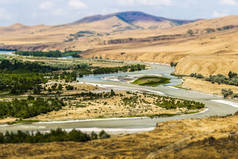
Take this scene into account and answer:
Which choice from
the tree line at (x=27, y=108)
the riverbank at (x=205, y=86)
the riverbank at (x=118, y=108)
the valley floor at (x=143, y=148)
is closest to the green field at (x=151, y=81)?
the riverbank at (x=205, y=86)

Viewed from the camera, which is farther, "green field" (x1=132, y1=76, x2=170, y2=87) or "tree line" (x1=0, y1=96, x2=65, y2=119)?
"green field" (x1=132, y1=76, x2=170, y2=87)

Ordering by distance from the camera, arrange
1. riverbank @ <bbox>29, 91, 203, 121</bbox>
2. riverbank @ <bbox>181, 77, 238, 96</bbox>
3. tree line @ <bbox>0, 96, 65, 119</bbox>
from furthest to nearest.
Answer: riverbank @ <bbox>181, 77, 238, 96</bbox> < riverbank @ <bbox>29, 91, 203, 121</bbox> < tree line @ <bbox>0, 96, 65, 119</bbox>

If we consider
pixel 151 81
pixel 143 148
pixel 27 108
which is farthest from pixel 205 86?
pixel 143 148

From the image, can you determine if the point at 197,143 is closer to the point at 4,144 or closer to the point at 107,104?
the point at 4,144

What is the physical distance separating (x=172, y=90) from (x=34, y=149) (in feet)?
192

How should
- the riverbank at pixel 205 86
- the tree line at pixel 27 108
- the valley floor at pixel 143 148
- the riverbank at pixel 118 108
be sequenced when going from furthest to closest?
the riverbank at pixel 205 86, the riverbank at pixel 118 108, the tree line at pixel 27 108, the valley floor at pixel 143 148

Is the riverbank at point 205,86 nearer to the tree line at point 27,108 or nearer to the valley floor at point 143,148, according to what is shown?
the tree line at point 27,108

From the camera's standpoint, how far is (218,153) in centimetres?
3350

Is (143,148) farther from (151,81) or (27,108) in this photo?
(151,81)

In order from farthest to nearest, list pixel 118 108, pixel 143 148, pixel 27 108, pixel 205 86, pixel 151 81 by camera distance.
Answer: pixel 151 81 < pixel 205 86 < pixel 118 108 < pixel 27 108 < pixel 143 148

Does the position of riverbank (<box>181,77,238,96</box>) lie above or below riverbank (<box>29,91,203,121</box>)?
above

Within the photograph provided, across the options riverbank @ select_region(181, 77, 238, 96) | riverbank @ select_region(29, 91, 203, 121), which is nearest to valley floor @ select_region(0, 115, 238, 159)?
riverbank @ select_region(29, 91, 203, 121)

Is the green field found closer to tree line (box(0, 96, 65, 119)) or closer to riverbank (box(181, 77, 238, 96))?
riverbank (box(181, 77, 238, 96))

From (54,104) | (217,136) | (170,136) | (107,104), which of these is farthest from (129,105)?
(217,136)
